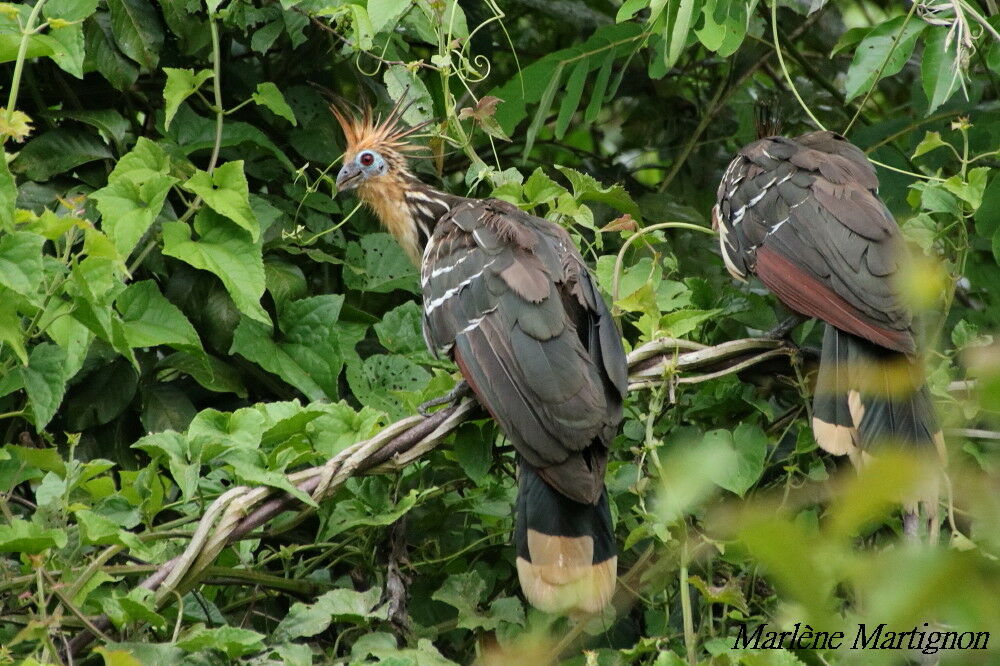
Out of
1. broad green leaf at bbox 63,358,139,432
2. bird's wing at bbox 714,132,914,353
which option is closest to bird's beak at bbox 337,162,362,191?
broad green leaf at bbox 63,358,139,432

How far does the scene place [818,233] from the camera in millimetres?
3309

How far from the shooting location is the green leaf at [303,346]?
11.5 feet

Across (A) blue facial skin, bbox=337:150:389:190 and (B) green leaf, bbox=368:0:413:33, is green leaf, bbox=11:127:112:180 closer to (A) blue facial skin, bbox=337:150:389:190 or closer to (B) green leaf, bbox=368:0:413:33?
(A) blue facial skin, bbox=337:150:389:190

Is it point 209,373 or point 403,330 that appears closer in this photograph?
point 209,373

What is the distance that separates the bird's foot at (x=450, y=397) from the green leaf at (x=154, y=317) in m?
0.71

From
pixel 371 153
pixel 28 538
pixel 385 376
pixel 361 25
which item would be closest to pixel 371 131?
pixel 371 153

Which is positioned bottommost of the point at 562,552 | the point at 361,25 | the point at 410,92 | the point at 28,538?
the point at 562,552

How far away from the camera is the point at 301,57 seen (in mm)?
4066

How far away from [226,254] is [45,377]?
716mm

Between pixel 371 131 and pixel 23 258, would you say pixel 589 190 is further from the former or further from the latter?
pixel 23 258

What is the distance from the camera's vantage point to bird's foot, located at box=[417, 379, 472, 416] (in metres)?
3.01

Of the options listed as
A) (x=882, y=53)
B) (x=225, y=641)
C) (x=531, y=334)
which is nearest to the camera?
(x=225, y=641)

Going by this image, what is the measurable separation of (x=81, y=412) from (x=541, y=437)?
1.59m

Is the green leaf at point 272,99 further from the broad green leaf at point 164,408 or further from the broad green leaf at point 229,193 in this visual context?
the broad green leaf at point 164,408
